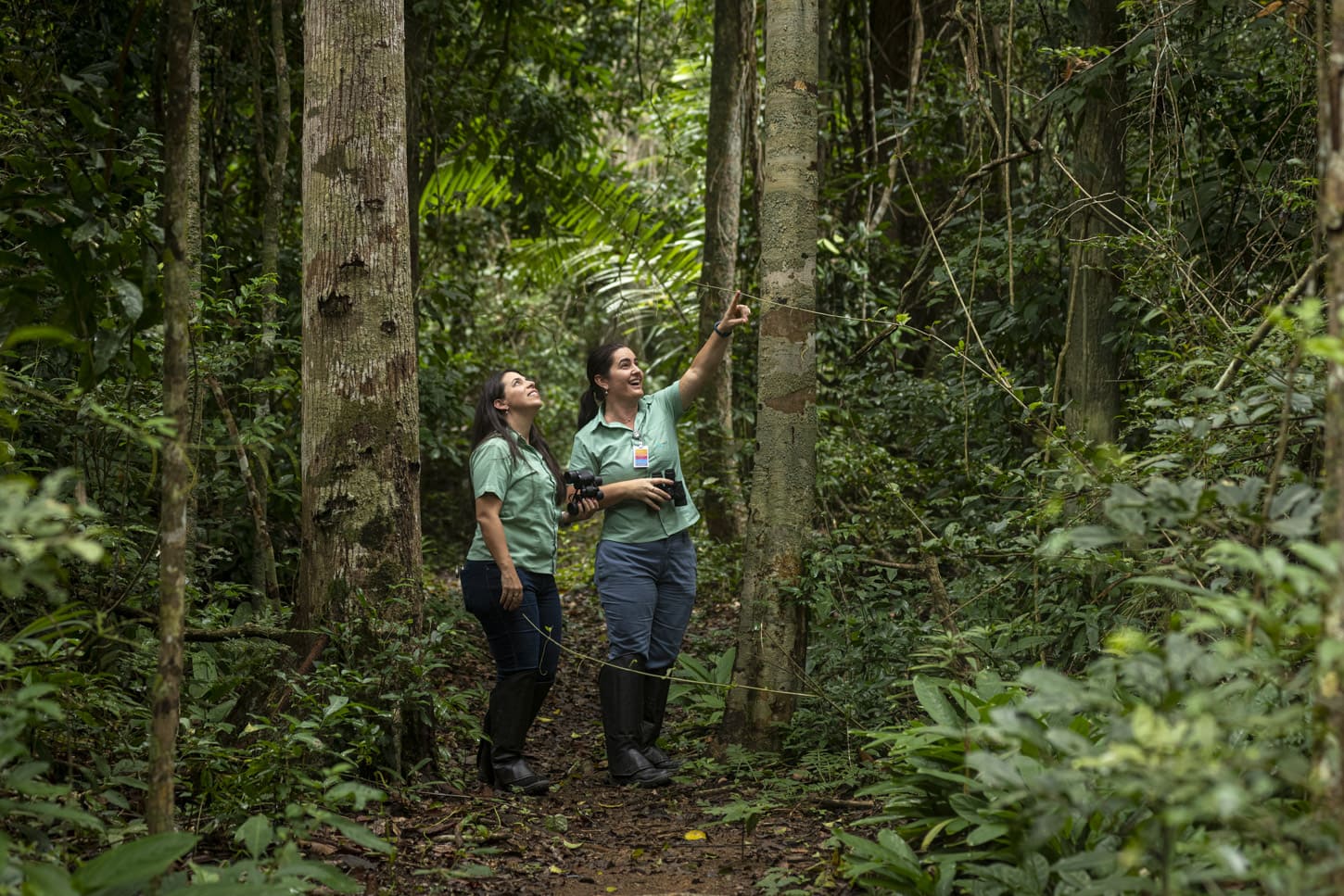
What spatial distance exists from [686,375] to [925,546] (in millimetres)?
1524

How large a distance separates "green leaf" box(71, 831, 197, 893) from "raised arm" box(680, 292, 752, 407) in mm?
3327

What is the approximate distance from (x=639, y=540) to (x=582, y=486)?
38 cm

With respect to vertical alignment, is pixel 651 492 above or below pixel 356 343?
below

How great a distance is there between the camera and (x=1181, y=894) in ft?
7.09

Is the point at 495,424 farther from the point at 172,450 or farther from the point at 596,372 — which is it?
the point at 172,450

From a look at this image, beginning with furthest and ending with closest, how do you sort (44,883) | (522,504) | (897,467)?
(897,467) → (522,504) → (44,883)

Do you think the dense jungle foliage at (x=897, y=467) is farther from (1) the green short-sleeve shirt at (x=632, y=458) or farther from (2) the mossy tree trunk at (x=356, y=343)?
(1) the green short-sleeve shirt at (x=632, y=458)

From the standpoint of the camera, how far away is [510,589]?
5.01m

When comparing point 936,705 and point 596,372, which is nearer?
point 936,705

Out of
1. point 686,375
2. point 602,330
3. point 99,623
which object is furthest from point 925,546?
point 602,330

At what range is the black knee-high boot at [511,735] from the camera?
16.6 feet

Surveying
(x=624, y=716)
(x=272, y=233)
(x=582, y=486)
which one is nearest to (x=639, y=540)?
(x=582, y=486)

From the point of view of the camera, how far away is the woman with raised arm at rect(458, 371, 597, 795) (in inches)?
199

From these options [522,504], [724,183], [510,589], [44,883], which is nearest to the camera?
[44,883]
